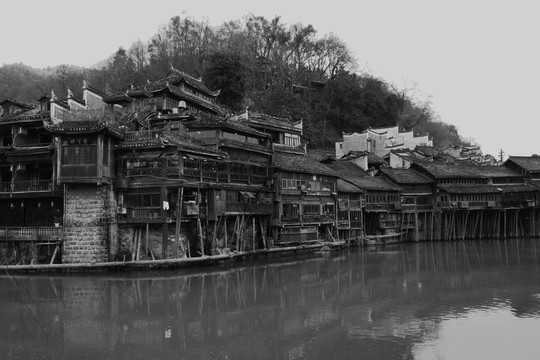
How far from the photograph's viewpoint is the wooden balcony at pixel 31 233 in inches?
1120

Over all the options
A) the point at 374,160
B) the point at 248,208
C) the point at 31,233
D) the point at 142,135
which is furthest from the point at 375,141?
the point at 31,233

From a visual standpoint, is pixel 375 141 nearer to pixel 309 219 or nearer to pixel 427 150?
pixel 427 150

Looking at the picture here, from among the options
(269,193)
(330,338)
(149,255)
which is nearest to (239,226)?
(269,193)

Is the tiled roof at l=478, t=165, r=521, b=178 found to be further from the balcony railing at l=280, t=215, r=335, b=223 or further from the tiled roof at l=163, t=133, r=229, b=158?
the tiled roof at l=163, t=133, r=229, b=158

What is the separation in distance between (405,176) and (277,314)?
3706 cm

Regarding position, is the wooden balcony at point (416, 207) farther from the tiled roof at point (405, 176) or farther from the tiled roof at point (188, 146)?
the tiled roof at point (188, 146)

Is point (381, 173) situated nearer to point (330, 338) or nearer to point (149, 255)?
point (149, 255)

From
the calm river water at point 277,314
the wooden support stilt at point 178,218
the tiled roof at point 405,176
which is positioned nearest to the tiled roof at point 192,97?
the wooden support stilt at point 178,218

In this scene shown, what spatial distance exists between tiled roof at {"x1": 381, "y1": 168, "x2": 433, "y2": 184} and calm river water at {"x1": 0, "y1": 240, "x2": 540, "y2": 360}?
20.9 meters

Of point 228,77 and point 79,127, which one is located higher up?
point 228,77

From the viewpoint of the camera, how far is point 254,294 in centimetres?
2323

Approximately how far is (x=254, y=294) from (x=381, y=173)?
3360 cm

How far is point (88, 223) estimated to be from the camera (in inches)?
1115

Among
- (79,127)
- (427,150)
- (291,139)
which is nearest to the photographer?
(79,127)
